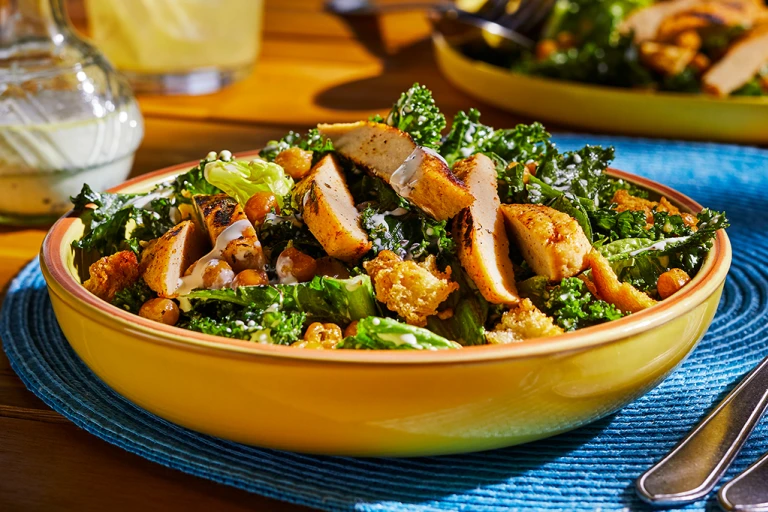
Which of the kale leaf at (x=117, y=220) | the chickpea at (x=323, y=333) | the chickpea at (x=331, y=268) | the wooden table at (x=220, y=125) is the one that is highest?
the chickpea at (x=323, y=333)

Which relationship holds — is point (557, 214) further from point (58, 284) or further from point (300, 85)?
point (300, 85)

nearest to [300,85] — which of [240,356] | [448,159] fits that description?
[448,159]

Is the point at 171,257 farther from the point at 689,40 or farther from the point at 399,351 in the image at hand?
the point at 689,40

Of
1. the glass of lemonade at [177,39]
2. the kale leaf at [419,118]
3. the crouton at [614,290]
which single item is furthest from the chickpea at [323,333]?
the glass of lemonade at [177,39]

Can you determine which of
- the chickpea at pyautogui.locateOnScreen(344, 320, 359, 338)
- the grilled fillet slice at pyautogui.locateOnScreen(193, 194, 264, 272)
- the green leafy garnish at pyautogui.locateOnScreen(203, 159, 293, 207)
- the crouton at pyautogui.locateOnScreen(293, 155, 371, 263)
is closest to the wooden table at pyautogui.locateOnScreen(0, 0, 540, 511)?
the chickpea at pyautogui.locateOnScreen(344, 320, 359, 338)

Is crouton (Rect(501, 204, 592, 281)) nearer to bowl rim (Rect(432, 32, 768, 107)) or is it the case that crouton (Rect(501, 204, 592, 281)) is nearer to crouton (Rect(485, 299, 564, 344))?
crouton (Rect(485, 299, 564, 344))

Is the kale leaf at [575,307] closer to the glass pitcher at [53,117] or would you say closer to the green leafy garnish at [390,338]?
the green leafy garnish at [390,338]
